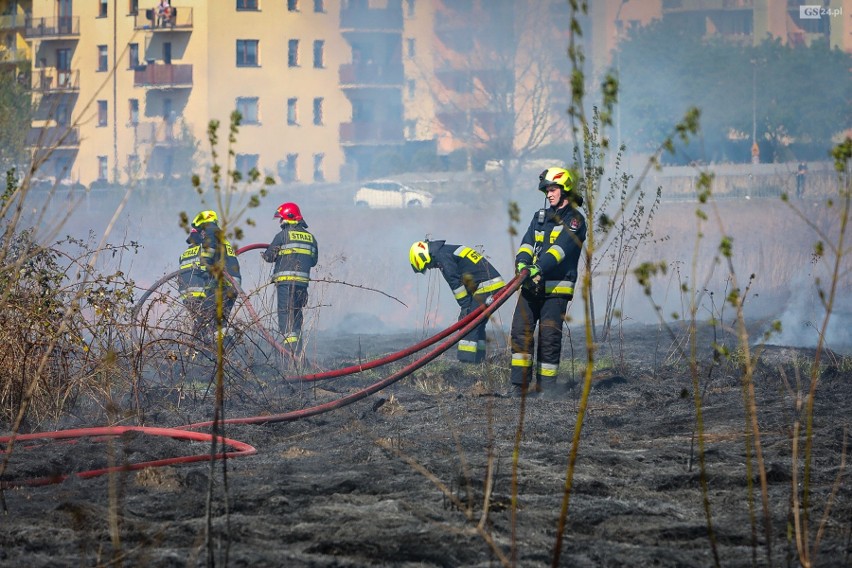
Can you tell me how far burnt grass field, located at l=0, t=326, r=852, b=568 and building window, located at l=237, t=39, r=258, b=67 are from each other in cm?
3816

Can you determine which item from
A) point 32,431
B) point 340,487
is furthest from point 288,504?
point 32,431

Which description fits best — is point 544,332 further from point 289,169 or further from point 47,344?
point 289,169

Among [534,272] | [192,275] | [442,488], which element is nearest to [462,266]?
[534,272]

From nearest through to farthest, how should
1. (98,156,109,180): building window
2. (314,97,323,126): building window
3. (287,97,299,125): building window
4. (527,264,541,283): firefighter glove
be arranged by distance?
(527,264,541,283): firefighter glove
(287,97,299,125): building window
(314,97,323,126): building window
(98,156,109,180): building window

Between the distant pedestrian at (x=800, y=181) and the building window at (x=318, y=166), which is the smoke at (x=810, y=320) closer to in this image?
the distant pedestrian at (x=800, y=181)

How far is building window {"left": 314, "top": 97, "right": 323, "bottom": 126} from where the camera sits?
4594cm

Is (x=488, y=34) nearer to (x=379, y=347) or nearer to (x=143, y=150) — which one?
(x=143, y=150)

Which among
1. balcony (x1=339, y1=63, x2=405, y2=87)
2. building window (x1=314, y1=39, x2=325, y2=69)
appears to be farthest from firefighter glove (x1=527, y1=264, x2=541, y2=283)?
building window (x1=314, y1=39, x2=325, y2=69)

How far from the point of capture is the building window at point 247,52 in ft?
150

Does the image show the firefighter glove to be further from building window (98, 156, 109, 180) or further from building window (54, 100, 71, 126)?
building window (98, 156, 109, 180)

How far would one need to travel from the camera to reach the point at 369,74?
45656 mm

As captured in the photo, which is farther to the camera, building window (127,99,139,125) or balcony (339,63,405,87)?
building window (127,99,139,125)

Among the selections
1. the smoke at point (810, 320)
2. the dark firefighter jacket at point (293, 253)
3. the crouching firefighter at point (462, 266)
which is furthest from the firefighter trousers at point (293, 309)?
the smoke at point (810, 320)

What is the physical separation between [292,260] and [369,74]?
34.6 meters
